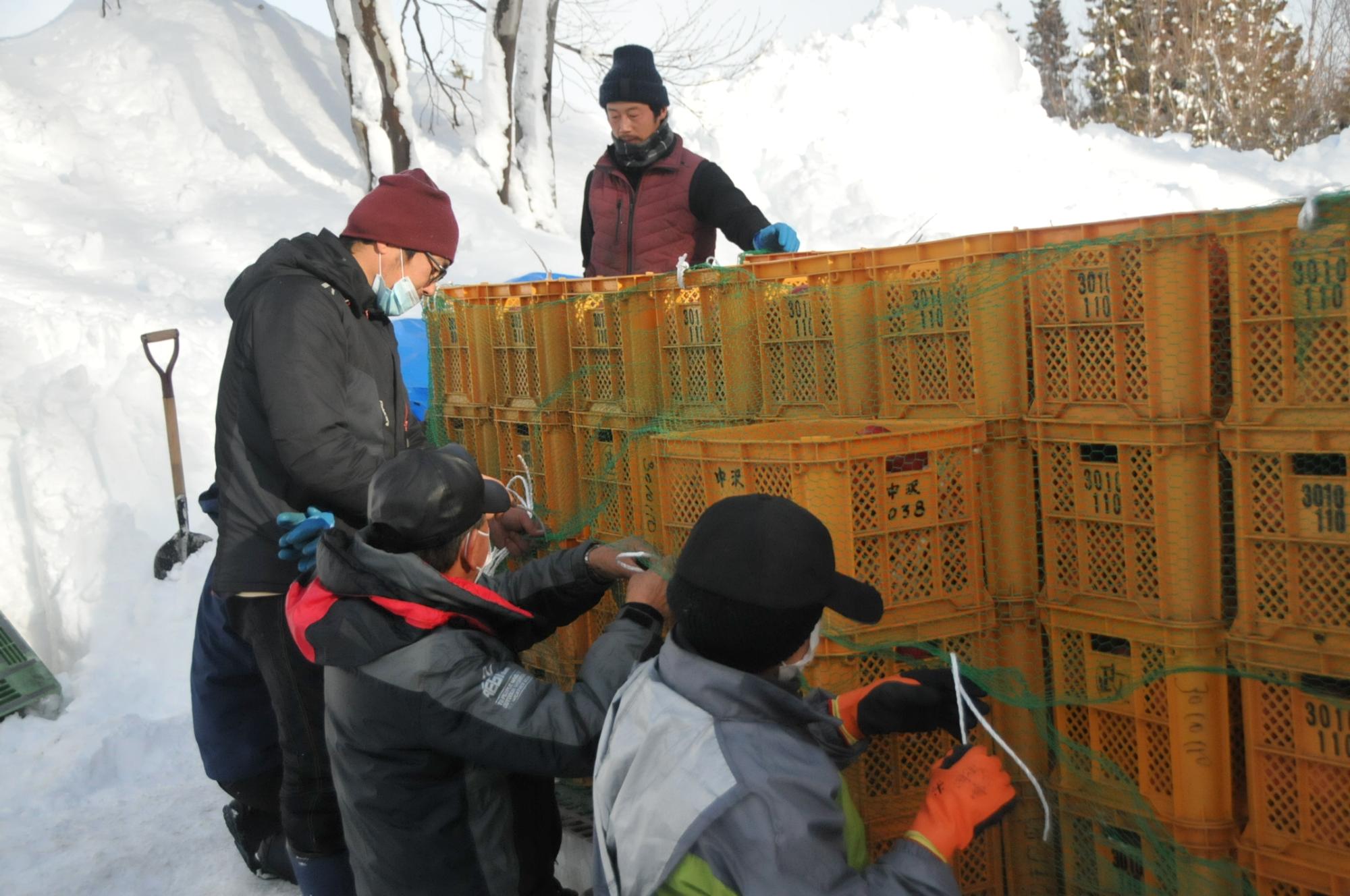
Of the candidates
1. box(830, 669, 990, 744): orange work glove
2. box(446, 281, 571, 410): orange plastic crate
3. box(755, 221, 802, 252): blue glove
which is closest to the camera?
box(830, 669, 990, 744): orange work glove

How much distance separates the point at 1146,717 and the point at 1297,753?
36cm

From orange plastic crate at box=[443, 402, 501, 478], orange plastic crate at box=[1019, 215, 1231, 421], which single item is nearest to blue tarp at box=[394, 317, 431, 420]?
orange plastic crate at box=[443, 402, 501, 478]

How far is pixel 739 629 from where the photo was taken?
199cm

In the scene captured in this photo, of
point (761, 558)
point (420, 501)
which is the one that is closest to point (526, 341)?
point (420, 501)

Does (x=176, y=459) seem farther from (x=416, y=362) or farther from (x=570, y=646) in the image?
(x=570, y=646)

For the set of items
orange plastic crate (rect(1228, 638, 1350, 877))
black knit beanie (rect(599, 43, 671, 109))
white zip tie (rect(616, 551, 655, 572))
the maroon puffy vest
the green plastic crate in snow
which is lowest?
the green plastic crate in snow

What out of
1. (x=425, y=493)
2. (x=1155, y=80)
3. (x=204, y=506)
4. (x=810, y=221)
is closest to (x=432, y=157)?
(x=810, y=221)

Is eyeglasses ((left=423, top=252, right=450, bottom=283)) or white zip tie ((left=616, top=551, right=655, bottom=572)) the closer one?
white zip tie ((left=616, top=551, right=655, bottom=572))

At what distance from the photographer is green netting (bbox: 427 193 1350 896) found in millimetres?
2658

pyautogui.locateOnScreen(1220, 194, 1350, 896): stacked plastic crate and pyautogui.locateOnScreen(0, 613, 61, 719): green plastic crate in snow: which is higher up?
pyautogui.locateOnScreen(1220, 194, 1350, 896): stacked plastic crate

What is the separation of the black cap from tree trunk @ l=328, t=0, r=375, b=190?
13.0 m

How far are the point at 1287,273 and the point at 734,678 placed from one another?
1.67m

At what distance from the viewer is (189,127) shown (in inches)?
686

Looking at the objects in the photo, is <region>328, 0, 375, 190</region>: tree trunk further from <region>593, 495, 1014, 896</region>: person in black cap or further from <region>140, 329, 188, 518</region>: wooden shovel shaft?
<region>593, 495, 1014, 896</region>: person in black cap
